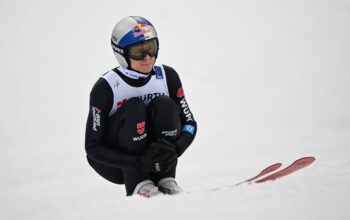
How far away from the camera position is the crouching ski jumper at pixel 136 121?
3.87m

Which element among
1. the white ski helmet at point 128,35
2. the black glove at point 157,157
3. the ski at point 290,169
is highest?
the white ski helmet at point 128,35

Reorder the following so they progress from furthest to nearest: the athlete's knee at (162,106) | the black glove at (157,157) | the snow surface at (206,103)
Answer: the athlete's knee at (162,106) → the black glove at (157,157) → the snow surface at (206,103)

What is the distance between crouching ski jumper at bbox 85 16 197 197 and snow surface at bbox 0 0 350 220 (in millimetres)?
344

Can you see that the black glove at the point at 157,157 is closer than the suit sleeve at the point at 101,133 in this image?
Yes

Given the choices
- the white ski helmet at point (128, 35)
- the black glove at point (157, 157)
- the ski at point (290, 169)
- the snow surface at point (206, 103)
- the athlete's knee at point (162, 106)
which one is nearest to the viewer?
the snow surface at point (206, 103)

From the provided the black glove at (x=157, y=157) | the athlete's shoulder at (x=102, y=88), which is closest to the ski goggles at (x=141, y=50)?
the athlete's shoulder at (x=102, y=88)

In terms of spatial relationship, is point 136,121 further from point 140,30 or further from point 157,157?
point 140,30

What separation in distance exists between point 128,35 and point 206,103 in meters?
6.91

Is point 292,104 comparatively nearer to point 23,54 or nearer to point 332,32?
point 332,32

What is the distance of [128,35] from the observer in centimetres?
390

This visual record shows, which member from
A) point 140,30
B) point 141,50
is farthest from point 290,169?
point 140,30

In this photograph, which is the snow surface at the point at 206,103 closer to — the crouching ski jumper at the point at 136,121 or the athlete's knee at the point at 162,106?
the crouching ski jumper at the point at 136,121

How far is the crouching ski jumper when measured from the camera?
387 cm

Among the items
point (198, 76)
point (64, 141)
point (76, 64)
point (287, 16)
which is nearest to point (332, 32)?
point (287, 16)
